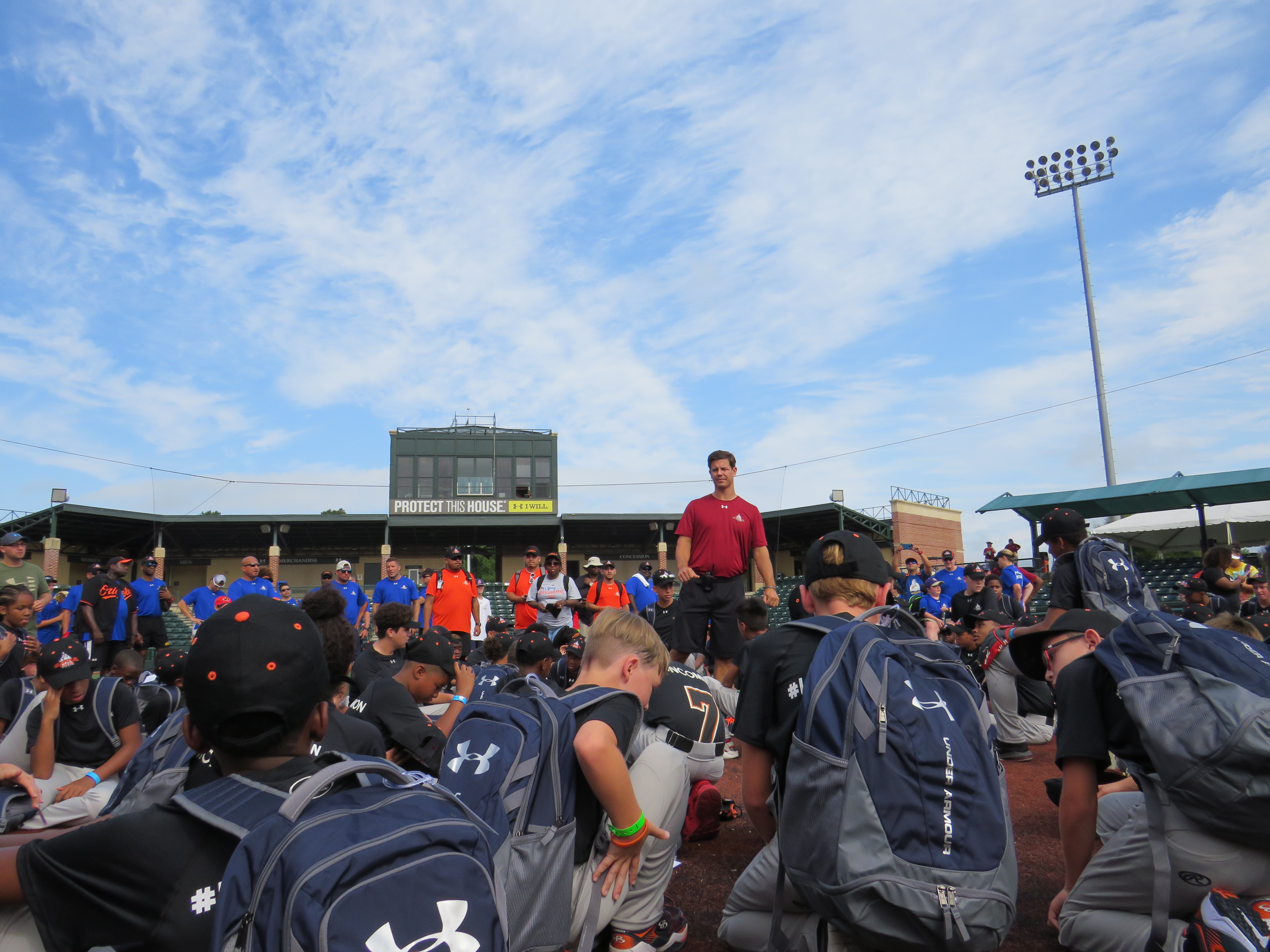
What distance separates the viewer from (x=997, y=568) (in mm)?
15922

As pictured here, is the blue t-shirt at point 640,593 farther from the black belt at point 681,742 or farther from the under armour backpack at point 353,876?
the under armour backpack at point 353,876

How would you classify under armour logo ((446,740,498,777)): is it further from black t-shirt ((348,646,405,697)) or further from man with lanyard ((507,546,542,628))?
man with lanyard ((507,546,542,628))

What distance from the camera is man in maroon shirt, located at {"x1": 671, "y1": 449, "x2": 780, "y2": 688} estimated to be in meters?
6.34

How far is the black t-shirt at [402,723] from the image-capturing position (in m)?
3.95

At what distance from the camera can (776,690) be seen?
271 cm

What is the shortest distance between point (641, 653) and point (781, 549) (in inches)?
1415

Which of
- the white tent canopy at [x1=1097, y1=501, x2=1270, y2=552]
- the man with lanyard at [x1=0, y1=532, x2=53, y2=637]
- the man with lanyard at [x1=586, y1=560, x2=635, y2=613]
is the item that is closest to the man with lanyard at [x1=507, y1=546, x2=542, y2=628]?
the man with lanyard at [x1=586, y1=560, x2=635, y2=613]

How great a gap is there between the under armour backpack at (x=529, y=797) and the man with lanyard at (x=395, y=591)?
32.4 ft

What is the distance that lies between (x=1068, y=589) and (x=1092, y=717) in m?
1.83

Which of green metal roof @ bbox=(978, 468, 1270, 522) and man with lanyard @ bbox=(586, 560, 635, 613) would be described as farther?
green metal roof @ bbox=(978, 468, 1270, 522)

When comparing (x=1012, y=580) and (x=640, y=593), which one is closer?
(x=640, y=593)

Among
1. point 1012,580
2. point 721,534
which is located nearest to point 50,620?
point 721,534

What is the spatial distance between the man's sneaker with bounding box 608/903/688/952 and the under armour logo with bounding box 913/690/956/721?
4.87 ft

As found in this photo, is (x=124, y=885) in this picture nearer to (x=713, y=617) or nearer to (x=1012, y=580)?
(x=713, y=617)
